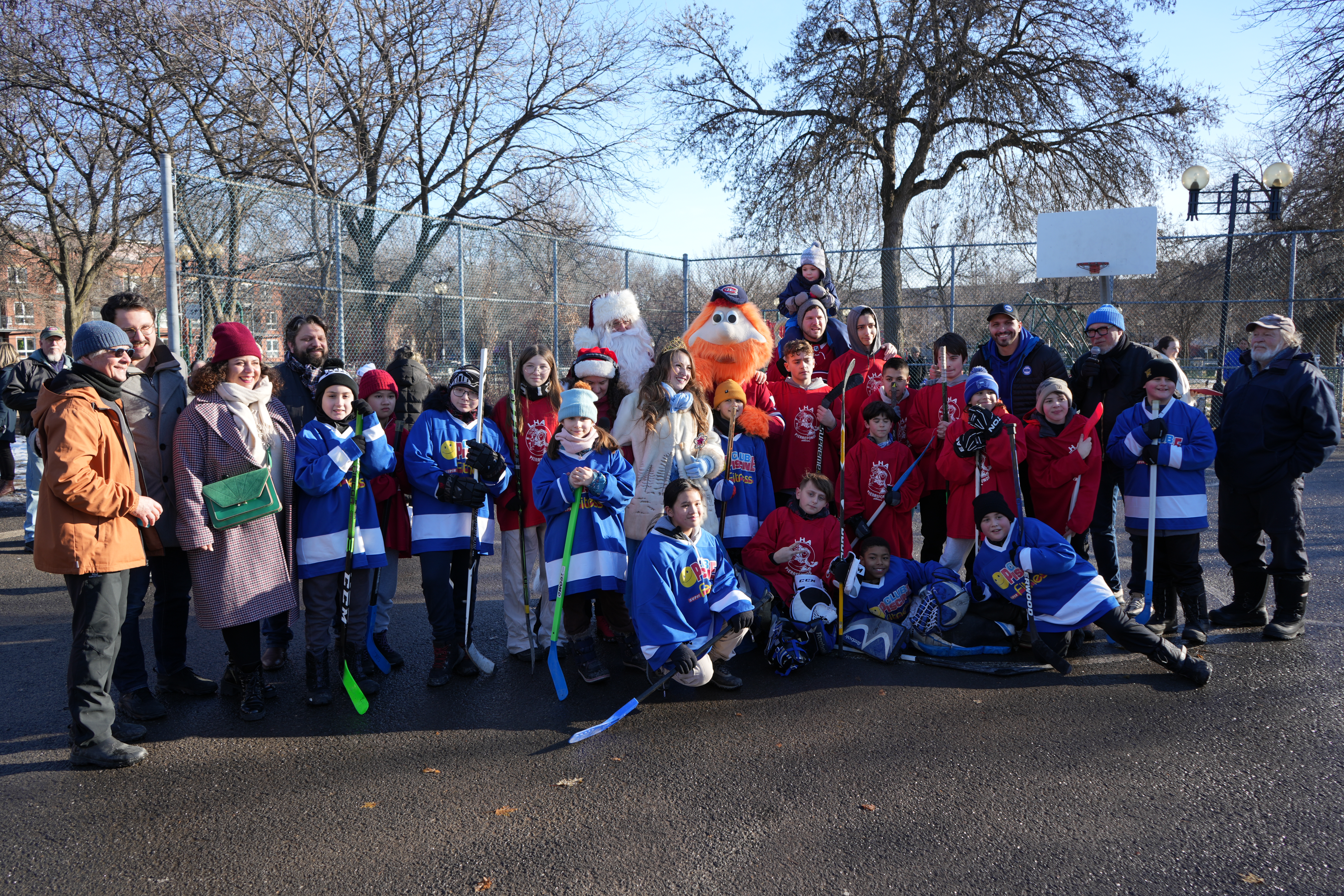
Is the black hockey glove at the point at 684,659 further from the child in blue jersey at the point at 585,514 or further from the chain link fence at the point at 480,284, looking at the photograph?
the chain link fence at the point at 480,284

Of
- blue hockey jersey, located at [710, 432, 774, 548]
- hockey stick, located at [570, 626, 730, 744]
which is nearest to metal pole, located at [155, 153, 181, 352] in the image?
blue hockey jersey, located at [710, 432, 774, 548]

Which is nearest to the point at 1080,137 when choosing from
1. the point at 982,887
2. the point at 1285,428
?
the point at 1285,428

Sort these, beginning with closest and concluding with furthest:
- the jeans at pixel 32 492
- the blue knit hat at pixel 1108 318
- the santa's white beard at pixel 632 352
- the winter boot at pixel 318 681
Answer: the winter boot at pixel 318 681 → the blue knit hat at pixel 1108 318 → the santa's white beard at pixel 632 352 → the jeans at pixel 32 492

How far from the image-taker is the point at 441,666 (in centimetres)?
445

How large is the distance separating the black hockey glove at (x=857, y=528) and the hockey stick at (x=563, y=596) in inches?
67.3

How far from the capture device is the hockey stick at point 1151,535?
4.84 m

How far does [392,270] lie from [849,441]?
600cm

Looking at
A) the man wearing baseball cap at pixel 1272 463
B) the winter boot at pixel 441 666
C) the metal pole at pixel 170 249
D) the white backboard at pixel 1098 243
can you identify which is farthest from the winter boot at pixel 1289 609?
the white backboard at pixel 1098 243

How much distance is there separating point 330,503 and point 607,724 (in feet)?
5.89

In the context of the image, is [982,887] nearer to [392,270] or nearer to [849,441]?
[849,441]

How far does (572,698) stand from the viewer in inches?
166

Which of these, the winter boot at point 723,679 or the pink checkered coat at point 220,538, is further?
the winter boot at point 723,679

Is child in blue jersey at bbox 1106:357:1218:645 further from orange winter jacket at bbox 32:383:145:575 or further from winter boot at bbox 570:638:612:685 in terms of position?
orange winter jacket at bbox 32:383:145:575

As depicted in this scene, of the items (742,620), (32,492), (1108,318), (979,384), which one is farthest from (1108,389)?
(32,492)
